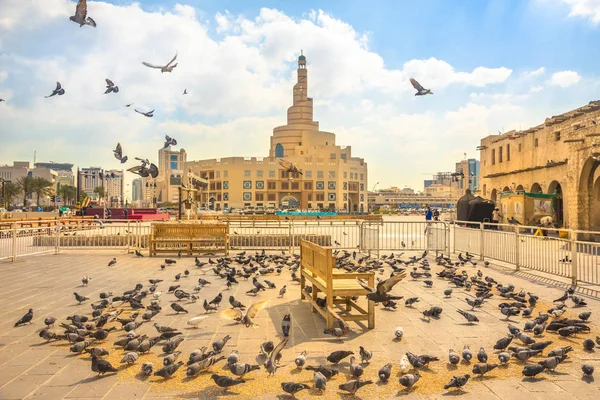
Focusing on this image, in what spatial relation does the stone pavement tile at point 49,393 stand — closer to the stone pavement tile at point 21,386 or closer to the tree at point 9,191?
the stone pavement tile at point 21,386

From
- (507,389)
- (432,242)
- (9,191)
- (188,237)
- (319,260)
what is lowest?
(507,389)

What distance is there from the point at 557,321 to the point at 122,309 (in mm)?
6872

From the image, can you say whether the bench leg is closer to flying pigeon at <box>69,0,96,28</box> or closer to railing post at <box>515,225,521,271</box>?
railing post at <box>515,225,521,271</box>

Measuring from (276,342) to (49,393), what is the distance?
266cm

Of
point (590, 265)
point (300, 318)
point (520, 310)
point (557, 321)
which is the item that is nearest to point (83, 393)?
Answer: point (300, 318)

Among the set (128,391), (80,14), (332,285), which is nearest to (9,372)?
(128,391)

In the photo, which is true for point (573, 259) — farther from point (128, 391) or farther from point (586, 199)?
point (586, 199)

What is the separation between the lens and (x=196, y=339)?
6.11m

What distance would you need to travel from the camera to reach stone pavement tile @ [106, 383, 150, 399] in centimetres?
428

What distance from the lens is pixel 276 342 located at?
19.5ft

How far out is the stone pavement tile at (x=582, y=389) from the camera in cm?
427

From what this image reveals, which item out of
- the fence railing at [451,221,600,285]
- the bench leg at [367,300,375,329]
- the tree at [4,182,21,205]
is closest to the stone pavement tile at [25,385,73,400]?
the bench leg at [367,300,375,329]

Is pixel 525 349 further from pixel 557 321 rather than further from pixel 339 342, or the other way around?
pixel 339 342

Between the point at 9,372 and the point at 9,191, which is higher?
the point at 9,191
